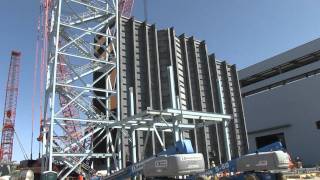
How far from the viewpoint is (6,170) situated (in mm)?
53375

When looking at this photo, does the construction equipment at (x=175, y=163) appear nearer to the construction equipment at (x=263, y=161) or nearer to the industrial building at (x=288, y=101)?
the construction equipment at (x=263, y=161)

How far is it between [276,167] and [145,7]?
83.5 feet

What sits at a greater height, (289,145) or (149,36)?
(149,36)

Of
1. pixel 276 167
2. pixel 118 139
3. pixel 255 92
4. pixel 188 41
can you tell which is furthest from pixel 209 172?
pixel 255 92

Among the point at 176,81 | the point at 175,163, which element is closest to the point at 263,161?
the point at 175,163

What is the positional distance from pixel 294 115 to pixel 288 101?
2.91m

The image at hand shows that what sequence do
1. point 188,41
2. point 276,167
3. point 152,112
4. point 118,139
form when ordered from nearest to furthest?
point 276,167 → point 152,112 → point 118,139 → point 188,41

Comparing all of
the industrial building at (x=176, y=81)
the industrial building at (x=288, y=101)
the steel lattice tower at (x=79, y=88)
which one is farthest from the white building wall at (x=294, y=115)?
the steel lattice tower at (x=79, y=88)

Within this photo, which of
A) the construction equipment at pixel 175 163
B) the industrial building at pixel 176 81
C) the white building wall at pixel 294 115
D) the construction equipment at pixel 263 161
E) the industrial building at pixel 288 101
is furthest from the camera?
the industrial building at pixel 288 101

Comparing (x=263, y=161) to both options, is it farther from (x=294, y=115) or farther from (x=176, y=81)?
(x=294, y=115)

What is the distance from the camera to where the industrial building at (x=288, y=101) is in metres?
60.3

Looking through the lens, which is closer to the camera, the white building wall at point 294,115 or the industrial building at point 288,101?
the white building wall at point 294,115

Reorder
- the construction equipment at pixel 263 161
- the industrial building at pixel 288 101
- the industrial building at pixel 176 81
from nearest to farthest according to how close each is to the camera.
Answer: the construction equipment at pixel 263 161, the industrial building at pixel 176 81, the industrial building at pixel 288 101

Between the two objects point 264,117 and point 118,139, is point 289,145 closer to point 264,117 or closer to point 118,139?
point 264,117
